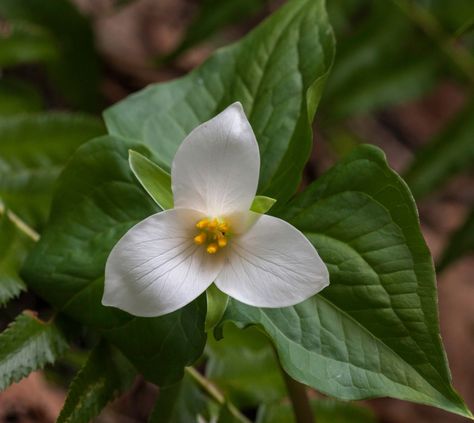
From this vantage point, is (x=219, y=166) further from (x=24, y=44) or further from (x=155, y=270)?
(x=24, y=44)

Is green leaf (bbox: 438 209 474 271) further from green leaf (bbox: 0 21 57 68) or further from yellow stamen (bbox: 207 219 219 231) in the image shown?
green leaf (bbox: 0 21 57 68)

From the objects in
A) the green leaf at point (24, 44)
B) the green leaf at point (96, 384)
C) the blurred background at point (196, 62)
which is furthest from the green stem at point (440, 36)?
the green leaf at point (96, 384)

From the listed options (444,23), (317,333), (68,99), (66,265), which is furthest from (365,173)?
(68,99)

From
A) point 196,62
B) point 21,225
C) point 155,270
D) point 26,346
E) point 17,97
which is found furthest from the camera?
point 196,62

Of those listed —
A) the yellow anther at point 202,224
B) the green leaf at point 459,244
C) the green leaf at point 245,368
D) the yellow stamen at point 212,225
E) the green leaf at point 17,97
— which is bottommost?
the green leaf at point 459,244

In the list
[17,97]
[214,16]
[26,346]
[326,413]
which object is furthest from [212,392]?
[214,16]

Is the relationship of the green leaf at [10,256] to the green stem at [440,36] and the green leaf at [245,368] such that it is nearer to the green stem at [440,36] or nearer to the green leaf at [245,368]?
the green leaf at [245,368]
